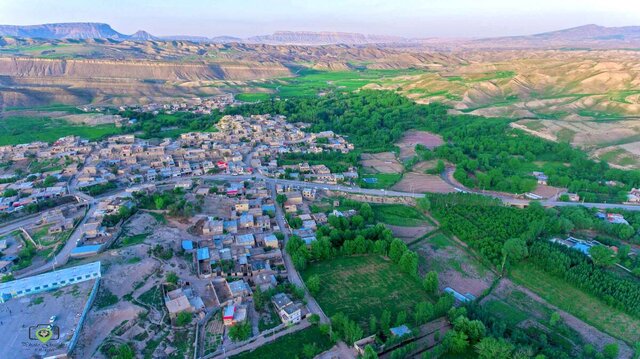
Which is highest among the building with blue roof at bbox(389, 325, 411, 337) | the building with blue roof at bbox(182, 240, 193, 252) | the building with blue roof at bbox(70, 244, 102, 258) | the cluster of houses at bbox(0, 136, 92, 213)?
the cluster of houses at bbox(0, 136, 92, 213)

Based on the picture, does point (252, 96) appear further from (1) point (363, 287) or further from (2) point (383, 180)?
(1) point (363, 287)

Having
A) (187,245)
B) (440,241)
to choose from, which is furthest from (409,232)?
(187,245)

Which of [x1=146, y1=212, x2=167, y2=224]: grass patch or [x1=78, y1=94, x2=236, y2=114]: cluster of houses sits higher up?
[x1=78, y1=94, x2=236, y2=114]: cluster of houses

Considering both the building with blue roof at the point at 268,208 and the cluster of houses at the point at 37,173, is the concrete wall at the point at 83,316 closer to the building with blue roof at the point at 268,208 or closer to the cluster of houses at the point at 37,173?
the building with blue roof at the point at 268,208

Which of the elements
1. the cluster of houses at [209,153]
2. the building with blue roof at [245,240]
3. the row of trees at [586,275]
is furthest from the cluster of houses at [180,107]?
the row of trees at [586,275]

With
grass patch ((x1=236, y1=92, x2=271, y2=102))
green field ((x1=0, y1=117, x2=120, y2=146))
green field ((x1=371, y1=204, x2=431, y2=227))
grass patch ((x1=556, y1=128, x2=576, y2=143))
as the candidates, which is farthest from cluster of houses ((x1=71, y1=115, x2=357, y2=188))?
grass patch ((x1=556, y1=128, x2=576, y2=143))

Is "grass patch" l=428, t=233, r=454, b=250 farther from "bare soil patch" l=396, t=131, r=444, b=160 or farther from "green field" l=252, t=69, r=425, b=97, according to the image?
"green field" l=252, t=69, r=425, b=97
